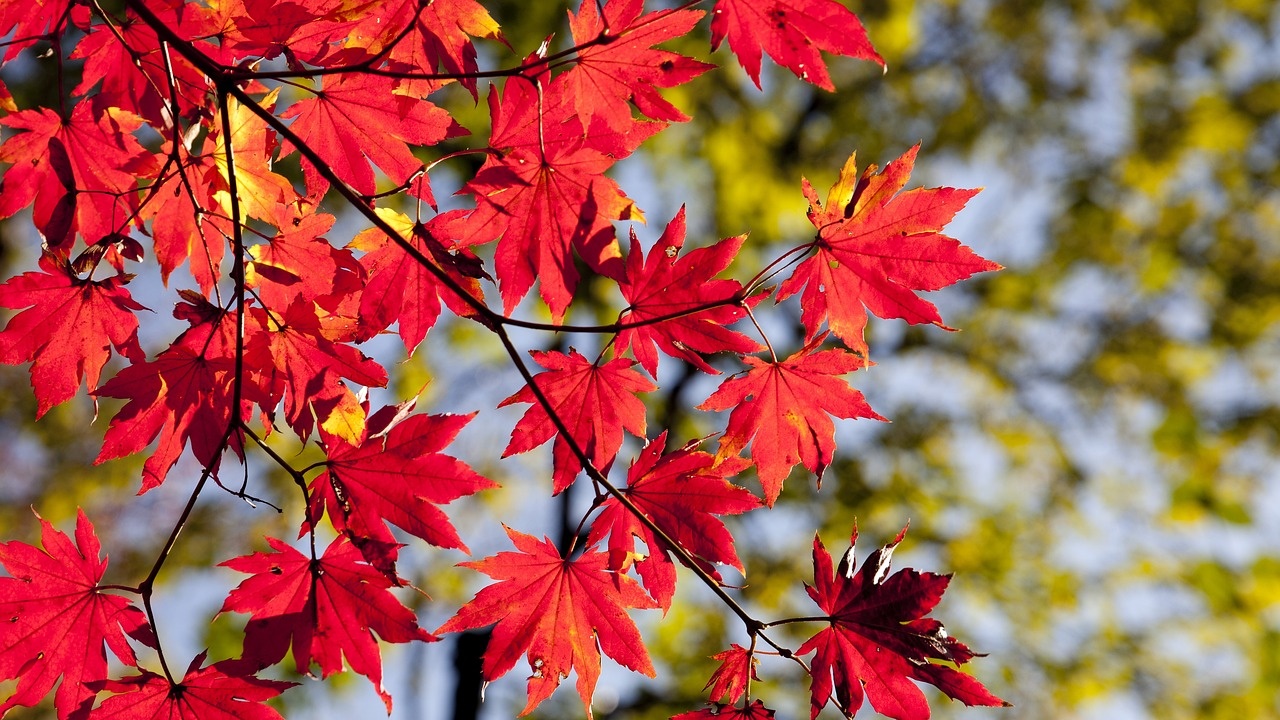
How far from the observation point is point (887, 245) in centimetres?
129

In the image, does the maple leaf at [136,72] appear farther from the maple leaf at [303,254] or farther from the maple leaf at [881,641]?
the maple leaf at [881,641]

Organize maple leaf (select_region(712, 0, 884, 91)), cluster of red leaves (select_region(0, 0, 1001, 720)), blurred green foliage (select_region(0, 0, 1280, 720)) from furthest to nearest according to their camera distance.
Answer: blurred green foliage (select_region(0, 0, 1280, 720)) < cluster of red leaves (select_region(0, 0, 1001, 720)) < maple leaf (select_region(712, 0, 884, 91))

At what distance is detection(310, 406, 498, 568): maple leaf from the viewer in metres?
1.26

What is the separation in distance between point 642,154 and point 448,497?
688 centimetres

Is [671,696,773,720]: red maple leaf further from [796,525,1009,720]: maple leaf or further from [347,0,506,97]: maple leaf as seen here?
[347,0,506,97]: maple leaf

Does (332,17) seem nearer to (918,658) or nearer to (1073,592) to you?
(918,658)

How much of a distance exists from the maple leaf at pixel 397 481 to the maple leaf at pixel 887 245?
21.6 inches

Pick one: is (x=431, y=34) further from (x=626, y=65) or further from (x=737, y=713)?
(x=737, y=713)

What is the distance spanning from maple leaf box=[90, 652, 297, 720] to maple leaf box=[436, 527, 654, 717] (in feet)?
0.97

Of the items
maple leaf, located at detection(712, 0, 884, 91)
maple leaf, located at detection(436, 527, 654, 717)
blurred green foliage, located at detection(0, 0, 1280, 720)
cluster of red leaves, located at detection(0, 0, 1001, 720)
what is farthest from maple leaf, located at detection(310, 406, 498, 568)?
blurred green foliage, located at detection(0, 0, 1280, 720)

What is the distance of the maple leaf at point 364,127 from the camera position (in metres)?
1.37

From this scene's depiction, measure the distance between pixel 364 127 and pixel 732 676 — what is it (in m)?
1.05

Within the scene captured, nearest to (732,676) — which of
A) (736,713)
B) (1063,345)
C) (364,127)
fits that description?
(736,713)

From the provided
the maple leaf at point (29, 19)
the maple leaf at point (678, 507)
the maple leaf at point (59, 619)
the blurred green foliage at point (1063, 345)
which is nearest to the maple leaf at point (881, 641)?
the maple leaf at point (678, 507)
